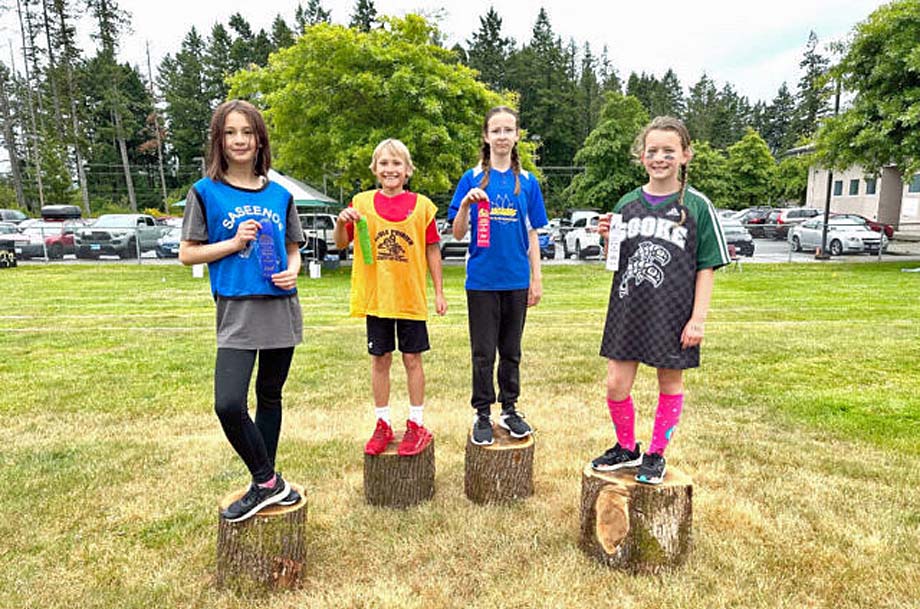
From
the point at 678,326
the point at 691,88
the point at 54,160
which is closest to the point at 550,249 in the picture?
the point at 678,326

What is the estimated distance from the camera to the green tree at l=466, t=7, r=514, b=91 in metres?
60.4

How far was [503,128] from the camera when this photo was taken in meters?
3.39

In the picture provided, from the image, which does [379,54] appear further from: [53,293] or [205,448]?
[205,448]

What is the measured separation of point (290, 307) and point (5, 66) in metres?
58.9

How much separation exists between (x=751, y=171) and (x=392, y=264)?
165 ft

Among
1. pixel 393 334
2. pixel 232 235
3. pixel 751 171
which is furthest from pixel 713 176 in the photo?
pixel 232 235

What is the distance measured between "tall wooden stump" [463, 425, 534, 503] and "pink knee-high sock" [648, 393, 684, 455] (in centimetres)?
82

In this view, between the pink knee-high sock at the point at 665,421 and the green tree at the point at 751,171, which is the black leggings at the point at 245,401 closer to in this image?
the pink knee-high sock at the point at 665,421

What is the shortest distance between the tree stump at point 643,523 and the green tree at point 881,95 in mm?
16893

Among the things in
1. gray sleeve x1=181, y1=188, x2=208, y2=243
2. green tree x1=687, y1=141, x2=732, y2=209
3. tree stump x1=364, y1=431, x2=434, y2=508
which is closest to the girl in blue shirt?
tree stump x1=364, y1=431, x2=434, y2=508

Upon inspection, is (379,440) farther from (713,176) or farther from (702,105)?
(702,105)

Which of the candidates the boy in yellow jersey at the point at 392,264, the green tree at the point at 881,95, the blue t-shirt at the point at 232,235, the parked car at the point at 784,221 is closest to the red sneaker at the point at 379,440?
the boy in yellow jersey at the point at 392,264

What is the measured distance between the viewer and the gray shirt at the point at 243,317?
2.60 meters

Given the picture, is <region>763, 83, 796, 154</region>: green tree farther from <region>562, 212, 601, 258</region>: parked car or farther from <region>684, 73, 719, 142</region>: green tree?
<region>562, 212, 601, 258</region>: parked car
